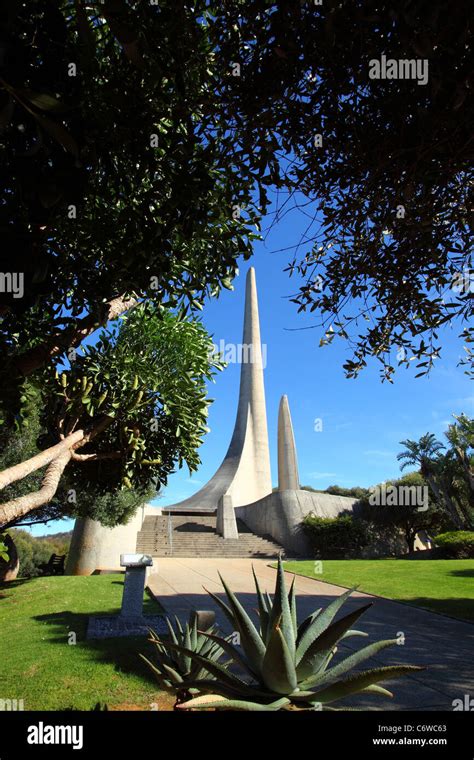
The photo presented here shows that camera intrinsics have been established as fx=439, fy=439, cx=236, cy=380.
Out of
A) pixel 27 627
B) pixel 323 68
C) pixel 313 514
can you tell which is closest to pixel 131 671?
→ pixel 27 627

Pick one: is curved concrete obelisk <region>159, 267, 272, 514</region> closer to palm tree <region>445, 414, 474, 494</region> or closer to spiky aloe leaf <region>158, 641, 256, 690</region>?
palm tree <region>445, 414, 474, 494</region>

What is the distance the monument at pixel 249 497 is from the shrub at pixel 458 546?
6.53m

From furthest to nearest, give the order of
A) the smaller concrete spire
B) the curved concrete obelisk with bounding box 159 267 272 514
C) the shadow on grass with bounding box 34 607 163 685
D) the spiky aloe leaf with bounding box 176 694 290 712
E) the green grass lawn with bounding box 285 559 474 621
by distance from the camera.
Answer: the curved concrete obelisk with bounding box 159 267 272 514
the smaller concrete spire
the green grass lawn with bounding box 285 559 474 621
the shadow on grass with bounding box 34 607 163 685
the spiky aloe leaf with bounding box 176 694 290 712

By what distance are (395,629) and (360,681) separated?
22.9 ft

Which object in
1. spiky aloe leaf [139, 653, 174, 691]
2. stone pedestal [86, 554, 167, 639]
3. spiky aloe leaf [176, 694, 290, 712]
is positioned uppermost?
spiky aloe leaf [176, 694, 290, 712]

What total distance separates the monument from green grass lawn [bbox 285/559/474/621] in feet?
25.9

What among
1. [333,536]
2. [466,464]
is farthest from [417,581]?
[466,464]

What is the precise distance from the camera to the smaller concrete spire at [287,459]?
135ft

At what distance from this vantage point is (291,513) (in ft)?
86.5

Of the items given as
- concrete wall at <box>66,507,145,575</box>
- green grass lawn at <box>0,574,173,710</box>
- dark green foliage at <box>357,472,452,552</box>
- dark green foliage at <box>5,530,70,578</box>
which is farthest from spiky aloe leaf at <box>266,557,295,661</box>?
dark green foliage at <box>5,530,70,578</box>

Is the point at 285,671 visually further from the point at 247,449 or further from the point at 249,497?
the point at 247,449

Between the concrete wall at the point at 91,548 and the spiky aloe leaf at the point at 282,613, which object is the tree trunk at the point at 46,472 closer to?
the spiky aloe leaf at the point at 282,613

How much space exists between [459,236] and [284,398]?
3847 cm

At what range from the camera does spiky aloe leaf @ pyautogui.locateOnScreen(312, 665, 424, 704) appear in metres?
2.13
